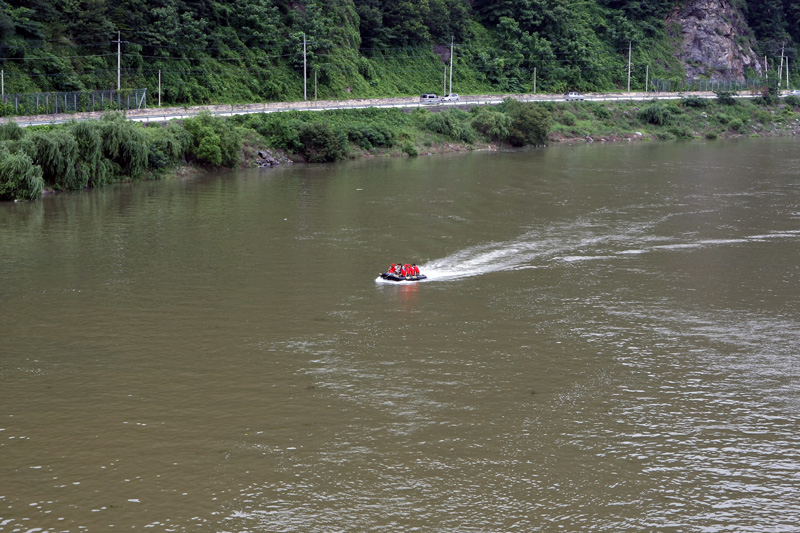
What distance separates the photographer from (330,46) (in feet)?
393

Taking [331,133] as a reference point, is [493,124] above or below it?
above

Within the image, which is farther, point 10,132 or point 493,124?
point 493,124

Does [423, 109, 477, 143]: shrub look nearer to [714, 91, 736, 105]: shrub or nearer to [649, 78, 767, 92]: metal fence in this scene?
[714, 91, 736, 105]: shrub

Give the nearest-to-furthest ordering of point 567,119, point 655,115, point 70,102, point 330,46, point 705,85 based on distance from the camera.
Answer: point 70,102 → point 330,46 → point 567,119 → point 655,115 → point 705,85

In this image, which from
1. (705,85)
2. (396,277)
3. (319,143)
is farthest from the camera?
(705,85)

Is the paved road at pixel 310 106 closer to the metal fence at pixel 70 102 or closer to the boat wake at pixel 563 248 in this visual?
the metal fence at pixel 70 102

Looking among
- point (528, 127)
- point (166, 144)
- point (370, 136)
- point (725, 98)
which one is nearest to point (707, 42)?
point (725, 98)

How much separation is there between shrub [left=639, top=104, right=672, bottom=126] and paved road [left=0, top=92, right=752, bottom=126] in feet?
22.7

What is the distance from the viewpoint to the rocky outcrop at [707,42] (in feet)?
555

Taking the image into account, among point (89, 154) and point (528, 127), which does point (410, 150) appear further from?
point (89, 154)

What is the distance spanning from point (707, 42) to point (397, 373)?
162m

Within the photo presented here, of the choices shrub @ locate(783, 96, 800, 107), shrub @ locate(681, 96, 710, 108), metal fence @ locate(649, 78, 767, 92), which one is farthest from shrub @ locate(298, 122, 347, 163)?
shrub @ locate(783, 96, 800, 107)

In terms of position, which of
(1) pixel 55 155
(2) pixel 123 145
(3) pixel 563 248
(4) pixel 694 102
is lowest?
(3) pixel 563 248

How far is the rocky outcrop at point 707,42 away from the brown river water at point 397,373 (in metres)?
123
